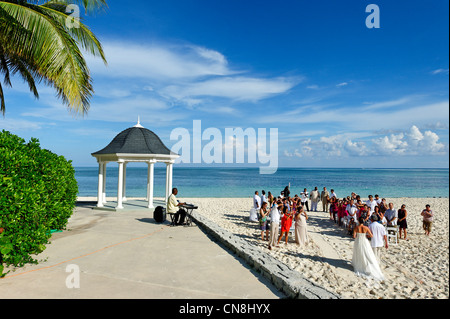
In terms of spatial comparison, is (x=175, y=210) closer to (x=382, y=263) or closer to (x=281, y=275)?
(x=281, y=275)

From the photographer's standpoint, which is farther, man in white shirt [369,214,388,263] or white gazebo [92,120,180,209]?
white gazebo [92,120,180,209]

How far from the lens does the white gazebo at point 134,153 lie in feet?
50.7

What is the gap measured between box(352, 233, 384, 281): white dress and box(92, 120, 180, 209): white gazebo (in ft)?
37.2

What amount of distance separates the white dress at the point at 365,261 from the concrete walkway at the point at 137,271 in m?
3.20

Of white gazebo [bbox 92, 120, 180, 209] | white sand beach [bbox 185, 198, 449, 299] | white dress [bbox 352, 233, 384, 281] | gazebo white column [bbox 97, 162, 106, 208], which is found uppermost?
white gazebo [bbox 92, 120, 180, 209]

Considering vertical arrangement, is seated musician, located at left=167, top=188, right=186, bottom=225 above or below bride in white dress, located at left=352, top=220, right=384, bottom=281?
above

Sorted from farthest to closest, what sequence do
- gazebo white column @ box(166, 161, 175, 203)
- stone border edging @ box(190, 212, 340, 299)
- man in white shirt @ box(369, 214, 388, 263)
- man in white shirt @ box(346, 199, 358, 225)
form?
gazebo white column @ box(166, 161, 175, 203) → man in white shirt @ box(346, 199, 358, 225) → man in white shirt @ box(369, 214, 388, 263) → stone border edging @ box(190, 212, 340, 299)

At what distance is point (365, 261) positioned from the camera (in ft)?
23.5

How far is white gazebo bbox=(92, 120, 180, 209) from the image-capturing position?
50.7 feet

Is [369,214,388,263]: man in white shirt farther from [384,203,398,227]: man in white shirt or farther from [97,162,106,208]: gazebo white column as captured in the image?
[97,162,106,208]: gazebo white column

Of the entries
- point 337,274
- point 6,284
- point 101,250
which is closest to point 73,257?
point 101,250

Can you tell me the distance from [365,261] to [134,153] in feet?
40.0

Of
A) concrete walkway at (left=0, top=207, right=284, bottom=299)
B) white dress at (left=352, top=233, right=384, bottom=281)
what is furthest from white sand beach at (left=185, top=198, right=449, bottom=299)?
concrete walkway at (left=0, top=207, right=284, bottom=299)

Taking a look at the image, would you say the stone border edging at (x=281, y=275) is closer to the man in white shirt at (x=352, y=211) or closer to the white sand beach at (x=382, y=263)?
the white sand beach at (x=382, y=263)
